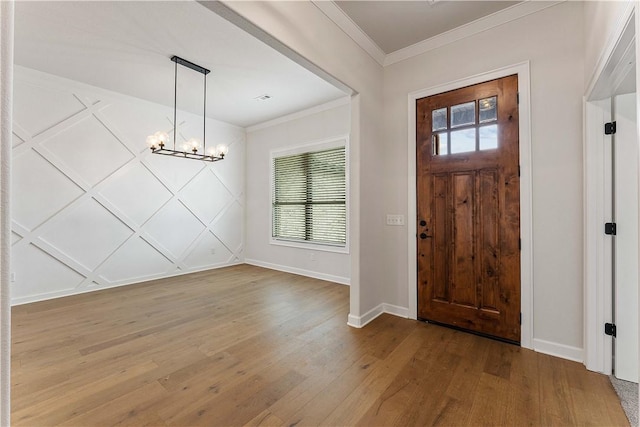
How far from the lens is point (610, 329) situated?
201 cm

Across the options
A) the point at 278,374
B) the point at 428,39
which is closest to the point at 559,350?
the point at 278,374

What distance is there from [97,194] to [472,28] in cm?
526

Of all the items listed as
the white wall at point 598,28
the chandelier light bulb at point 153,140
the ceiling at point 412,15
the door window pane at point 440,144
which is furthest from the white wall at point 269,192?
the white wall at point 598,28

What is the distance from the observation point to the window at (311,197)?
15.6 ft

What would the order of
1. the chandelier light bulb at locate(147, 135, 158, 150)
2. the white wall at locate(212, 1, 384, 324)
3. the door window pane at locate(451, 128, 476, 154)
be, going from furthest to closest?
the chandelier light bulb at locate(147, 135, 158, 150)
the door window pane at locate(451, 128, 476, 154)
the white wall at locate(212, 1, 384, 324)

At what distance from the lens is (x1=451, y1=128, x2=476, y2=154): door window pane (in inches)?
106

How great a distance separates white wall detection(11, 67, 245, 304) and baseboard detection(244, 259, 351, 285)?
91 centimetres

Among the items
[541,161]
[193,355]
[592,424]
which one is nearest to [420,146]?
[541,161]

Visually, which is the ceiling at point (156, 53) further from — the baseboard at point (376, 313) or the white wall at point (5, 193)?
the baseboard at point (376, 313)

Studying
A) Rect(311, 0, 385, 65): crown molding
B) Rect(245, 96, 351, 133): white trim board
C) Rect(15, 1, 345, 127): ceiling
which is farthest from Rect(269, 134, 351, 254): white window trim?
Rect(311, 0, 385, 65): crown molding

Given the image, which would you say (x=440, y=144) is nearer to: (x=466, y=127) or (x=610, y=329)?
(x=466, y=127)

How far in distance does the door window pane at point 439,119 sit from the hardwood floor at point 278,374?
6.76 feet

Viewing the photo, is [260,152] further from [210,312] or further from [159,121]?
[210,312]

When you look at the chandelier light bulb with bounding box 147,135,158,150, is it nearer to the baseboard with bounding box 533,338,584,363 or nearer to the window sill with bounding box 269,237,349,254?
the window sill with bounding box 269,237,349,254
